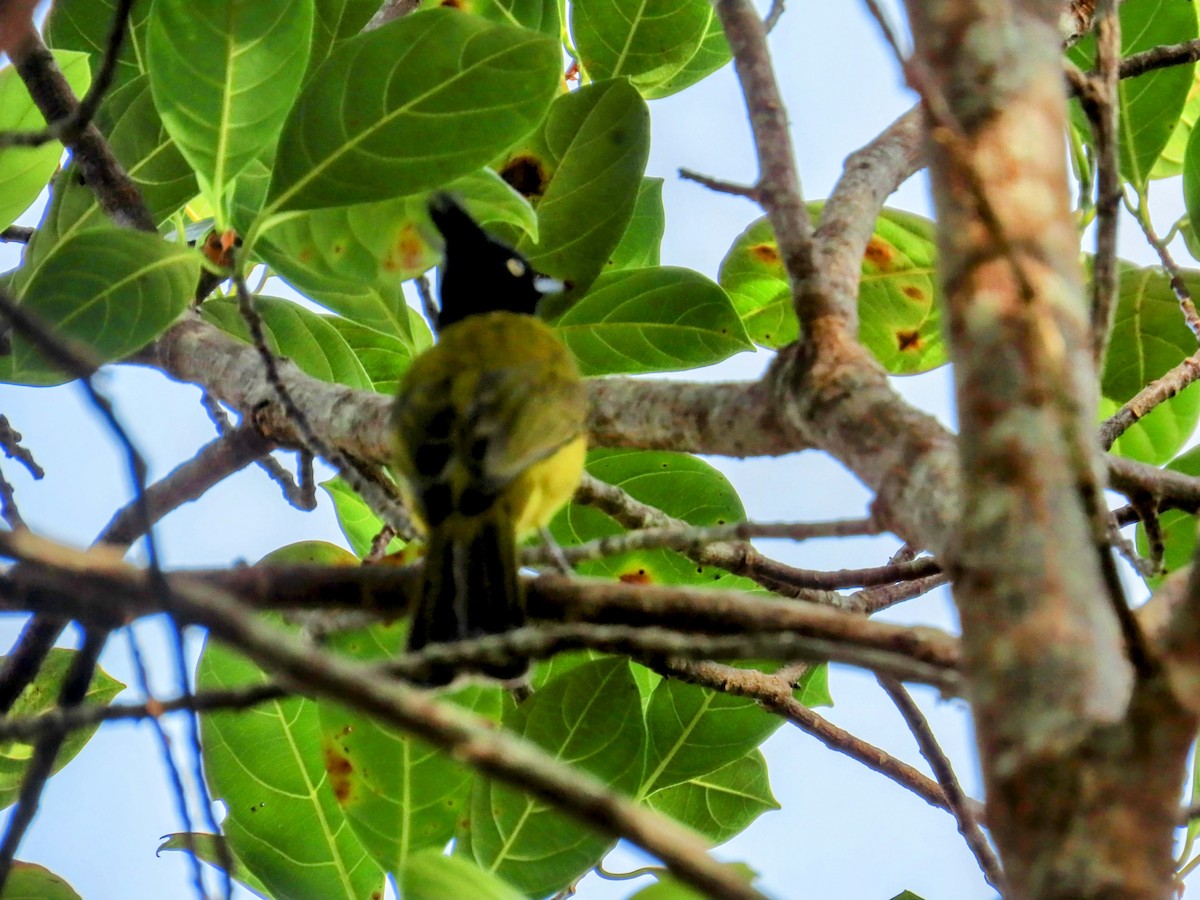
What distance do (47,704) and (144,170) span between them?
4.67ft

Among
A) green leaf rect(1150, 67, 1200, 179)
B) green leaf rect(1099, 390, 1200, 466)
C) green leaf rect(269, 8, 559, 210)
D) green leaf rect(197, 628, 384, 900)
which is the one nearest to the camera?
green leaf rect(269, 8, 559, 210)

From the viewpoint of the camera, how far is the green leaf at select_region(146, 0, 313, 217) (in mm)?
2789

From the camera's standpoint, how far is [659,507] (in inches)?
139

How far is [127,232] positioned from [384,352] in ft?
4.66

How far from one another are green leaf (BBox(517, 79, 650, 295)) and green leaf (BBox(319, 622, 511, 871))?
1131 millimetres

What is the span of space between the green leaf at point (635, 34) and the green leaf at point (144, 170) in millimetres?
1178

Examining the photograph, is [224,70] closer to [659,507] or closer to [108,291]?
[108,291]

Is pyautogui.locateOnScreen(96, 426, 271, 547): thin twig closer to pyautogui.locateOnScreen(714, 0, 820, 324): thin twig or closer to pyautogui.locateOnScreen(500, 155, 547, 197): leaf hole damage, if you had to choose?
pyautogui.locateOnScreen(500, 155, 547, 197): leaf hole damage

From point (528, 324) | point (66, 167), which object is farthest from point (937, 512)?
point (66, 167)

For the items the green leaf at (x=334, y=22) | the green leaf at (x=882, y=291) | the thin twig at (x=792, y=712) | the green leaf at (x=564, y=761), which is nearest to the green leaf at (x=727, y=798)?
the thin twig at (x=792, y=712)

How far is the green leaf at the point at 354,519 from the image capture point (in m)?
3.70

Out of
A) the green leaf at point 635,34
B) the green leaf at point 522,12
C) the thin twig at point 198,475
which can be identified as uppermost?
the green leaf at point 635,34

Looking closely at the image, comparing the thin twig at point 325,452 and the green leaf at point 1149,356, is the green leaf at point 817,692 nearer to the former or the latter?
the green leaf at point 1149,356

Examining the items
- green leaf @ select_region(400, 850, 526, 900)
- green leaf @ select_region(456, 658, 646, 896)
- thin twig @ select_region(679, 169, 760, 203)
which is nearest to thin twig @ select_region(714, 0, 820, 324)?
thin twig @ select_region(679, 169, 760, 203)
